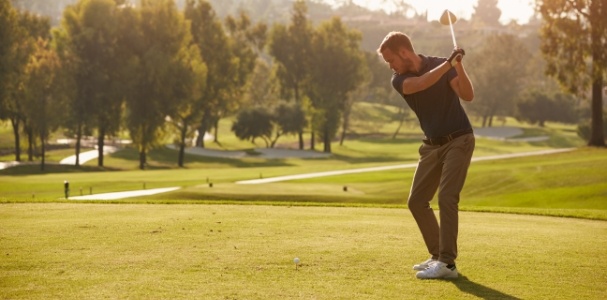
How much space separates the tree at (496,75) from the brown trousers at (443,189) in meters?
154

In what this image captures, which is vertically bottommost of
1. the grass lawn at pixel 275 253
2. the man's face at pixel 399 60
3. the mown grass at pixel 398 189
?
the mown grass at pixel 398 189

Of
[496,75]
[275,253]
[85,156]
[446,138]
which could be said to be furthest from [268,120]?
[446,138]

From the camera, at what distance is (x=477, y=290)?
9.10m

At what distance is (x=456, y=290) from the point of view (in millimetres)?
9148

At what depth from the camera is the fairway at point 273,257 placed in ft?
29.1

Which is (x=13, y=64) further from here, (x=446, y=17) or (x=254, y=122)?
(x=446, y=17)

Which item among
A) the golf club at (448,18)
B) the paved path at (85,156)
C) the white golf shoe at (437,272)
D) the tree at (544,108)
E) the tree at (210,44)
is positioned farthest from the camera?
the tree at (544,108)

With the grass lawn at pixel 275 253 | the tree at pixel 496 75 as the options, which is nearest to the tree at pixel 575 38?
the grass lawn at pixel 275 253

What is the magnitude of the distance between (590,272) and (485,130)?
143729 mm

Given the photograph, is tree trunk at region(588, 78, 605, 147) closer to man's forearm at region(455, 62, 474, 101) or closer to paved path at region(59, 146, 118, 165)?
paved path at region(59, 146, 118, 165)

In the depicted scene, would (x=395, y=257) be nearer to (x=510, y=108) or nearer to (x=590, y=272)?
(x=590, y=272)

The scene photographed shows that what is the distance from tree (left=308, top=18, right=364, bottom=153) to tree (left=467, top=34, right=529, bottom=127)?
55723 mm

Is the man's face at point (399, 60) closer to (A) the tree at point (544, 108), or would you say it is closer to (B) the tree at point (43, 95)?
(B) the tree at point (43, 95)

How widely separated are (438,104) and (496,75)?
164594 millimetres
